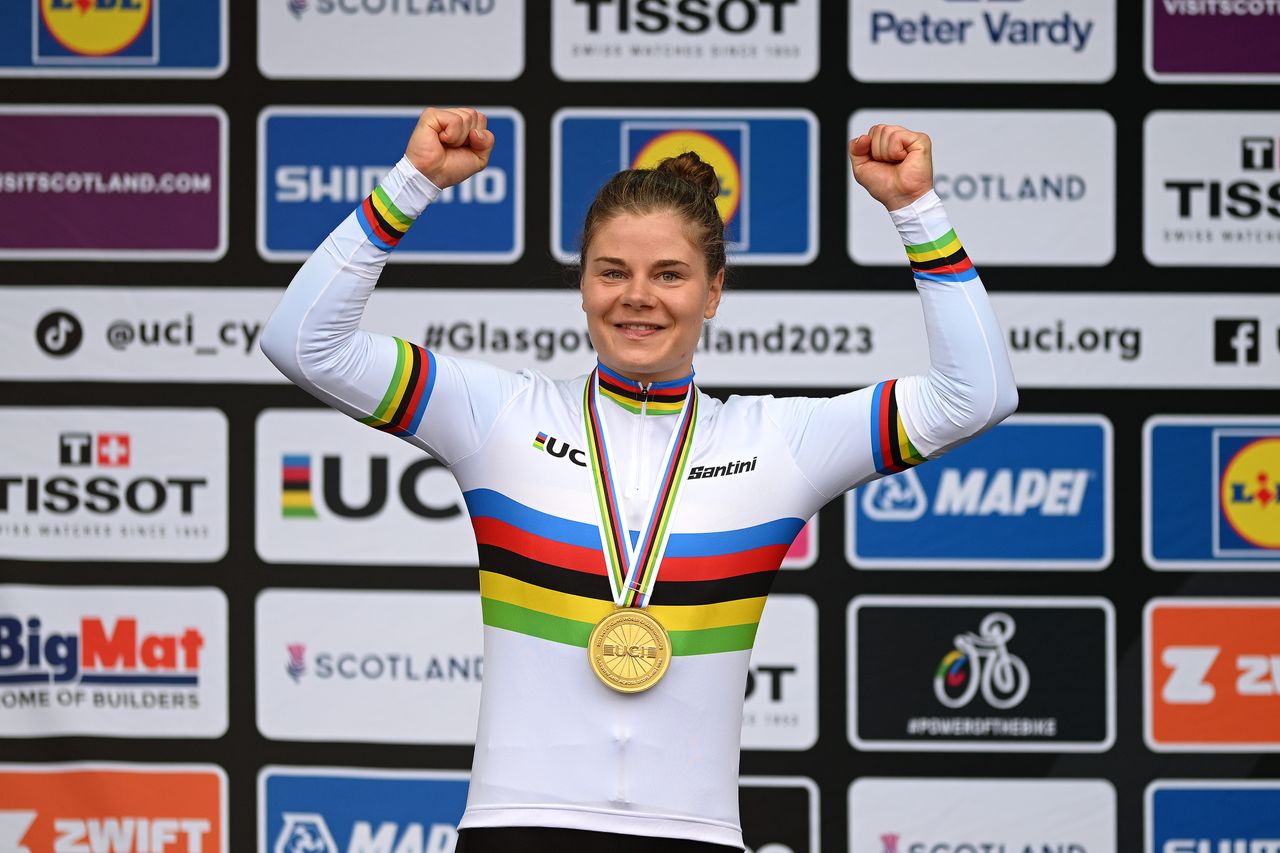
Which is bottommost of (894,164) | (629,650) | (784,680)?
(784,680)

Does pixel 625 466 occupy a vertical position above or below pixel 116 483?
above

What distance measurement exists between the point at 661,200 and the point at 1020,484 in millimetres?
1673

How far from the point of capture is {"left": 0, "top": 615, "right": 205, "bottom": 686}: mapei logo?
293 centimetres

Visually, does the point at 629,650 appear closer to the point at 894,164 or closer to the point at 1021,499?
the point at 894,164

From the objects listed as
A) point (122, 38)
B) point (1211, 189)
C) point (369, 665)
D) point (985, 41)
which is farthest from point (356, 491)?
point (1211, 189)

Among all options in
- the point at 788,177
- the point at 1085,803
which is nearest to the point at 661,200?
the point at 788,177

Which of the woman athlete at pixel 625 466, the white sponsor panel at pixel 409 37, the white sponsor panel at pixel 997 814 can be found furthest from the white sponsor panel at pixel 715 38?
the white sponsor panel at pixel 997 814

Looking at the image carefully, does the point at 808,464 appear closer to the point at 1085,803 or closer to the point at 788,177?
the point at 788,177

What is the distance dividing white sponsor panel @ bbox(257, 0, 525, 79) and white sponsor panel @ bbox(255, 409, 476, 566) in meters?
0.82

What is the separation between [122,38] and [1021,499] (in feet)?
7.69

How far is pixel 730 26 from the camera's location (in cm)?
286

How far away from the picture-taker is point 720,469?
1.50 metres

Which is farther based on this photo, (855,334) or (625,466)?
(855,334)

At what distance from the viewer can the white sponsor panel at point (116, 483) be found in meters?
2.92
